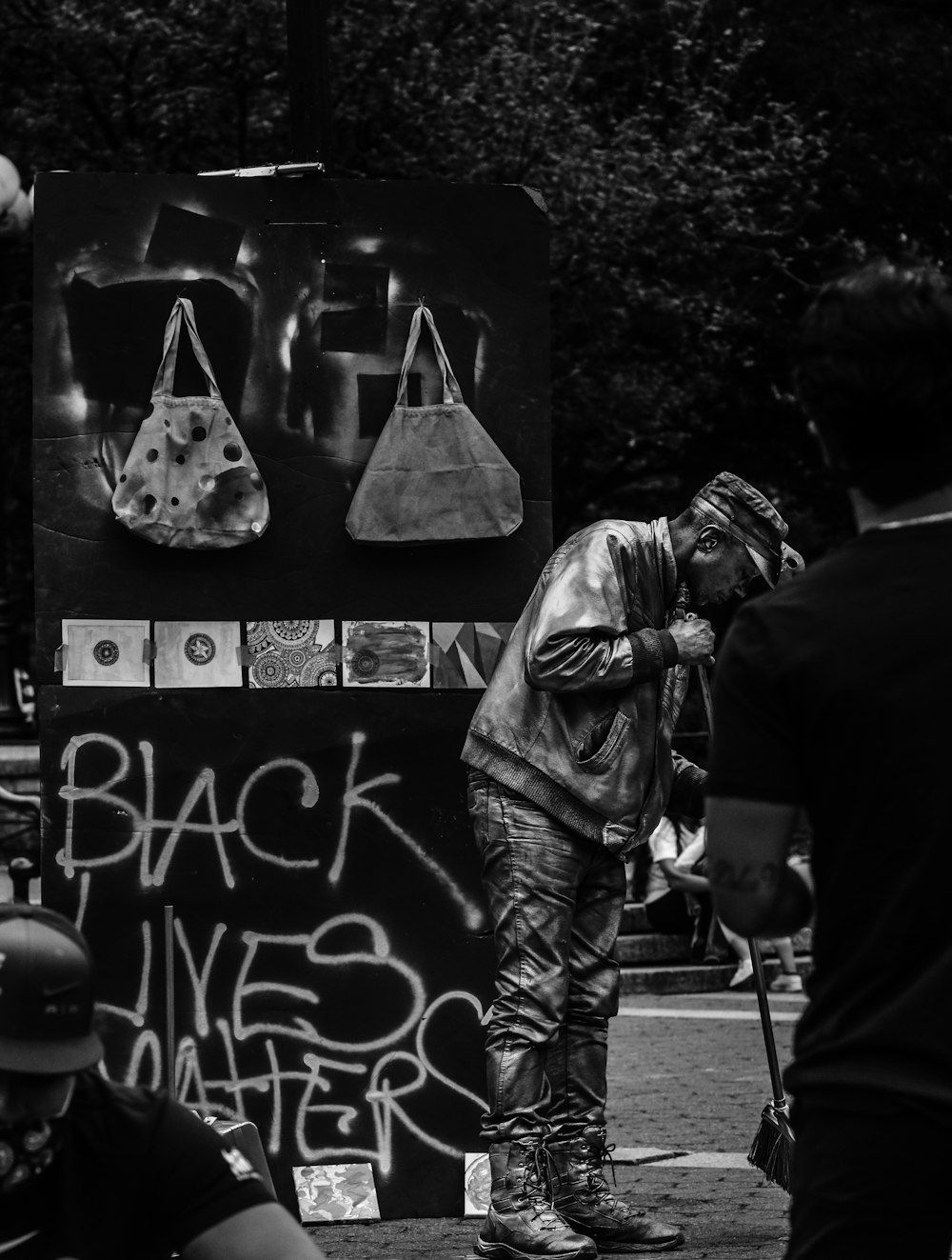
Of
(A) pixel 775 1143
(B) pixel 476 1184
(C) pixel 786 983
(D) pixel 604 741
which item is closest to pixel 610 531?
(D) pixel 604 741

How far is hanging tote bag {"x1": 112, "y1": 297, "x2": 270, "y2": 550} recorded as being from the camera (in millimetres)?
5418

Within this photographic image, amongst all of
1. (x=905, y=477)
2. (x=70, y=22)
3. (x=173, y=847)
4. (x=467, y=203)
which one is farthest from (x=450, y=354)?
(x=70, y=22)

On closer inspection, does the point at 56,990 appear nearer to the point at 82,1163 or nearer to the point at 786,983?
the point at 82,1163

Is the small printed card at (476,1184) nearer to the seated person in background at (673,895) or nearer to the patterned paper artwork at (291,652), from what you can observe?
the patterned paper artwork at (291,652)

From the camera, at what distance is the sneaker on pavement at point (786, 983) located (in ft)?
39.4

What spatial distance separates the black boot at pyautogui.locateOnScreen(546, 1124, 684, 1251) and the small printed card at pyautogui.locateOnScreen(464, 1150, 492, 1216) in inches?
15.4

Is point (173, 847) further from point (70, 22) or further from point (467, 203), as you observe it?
point (70, 22)

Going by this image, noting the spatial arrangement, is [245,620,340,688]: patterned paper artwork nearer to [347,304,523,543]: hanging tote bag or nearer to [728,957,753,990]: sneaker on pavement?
[347,304,523,543]: hanging tote bag

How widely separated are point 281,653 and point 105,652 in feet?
1.50

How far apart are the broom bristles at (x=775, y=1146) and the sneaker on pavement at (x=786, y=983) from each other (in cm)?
701

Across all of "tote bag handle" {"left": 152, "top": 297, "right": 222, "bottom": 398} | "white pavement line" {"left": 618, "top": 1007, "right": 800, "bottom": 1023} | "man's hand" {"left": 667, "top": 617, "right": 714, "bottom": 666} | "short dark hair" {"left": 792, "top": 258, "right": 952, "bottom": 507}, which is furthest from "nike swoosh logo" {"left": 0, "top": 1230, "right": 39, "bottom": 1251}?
"white pavement line" {"left": 618, "top": 1007, "right": 800, "bottom": 1023}

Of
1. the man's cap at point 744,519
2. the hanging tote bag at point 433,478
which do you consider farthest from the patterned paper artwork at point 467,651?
the man's cap at point 744,519

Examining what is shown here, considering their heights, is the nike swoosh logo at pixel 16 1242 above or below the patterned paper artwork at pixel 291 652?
below

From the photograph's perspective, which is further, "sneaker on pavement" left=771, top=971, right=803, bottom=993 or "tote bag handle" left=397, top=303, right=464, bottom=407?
"sneaker on pavement" left=771, top=971, right=803, bottom=993
